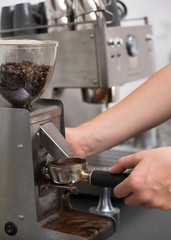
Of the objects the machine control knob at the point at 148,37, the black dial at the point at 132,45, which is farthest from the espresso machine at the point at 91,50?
the machine control knob at the point at 148,37

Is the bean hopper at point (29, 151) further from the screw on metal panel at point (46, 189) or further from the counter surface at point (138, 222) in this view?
the counter surface at point (138, 222)

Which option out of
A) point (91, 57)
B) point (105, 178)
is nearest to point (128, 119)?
point (91, 57)

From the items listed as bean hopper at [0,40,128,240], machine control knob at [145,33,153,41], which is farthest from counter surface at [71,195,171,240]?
machine control knob at [145,33,153,41]

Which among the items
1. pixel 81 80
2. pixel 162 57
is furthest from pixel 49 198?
pixel 162 57

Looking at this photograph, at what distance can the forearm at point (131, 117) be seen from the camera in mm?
1017

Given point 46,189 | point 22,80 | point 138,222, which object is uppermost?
point 22,80

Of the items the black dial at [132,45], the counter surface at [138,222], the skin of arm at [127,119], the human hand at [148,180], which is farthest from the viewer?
the black dial at [132,45]

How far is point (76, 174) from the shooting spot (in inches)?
26.6

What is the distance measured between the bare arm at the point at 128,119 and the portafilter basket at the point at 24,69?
30cm

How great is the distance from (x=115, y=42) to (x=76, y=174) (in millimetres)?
621

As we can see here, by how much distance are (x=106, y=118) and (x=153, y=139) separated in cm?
72

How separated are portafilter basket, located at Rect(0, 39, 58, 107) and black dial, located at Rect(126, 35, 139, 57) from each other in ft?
2.05

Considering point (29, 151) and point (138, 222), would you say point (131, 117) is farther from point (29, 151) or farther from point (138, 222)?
point (29, 151)

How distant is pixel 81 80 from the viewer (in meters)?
1.22
